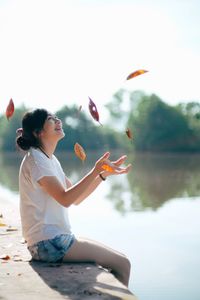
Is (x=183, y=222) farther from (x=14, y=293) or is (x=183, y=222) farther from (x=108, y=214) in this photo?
(x=14, y=293)

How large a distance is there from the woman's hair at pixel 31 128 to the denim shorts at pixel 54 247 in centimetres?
70

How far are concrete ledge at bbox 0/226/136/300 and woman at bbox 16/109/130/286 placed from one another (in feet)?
0.35

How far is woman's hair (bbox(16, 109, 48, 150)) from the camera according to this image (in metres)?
3.47

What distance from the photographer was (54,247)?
3473 mm

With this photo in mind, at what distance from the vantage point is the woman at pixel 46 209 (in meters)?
3.40

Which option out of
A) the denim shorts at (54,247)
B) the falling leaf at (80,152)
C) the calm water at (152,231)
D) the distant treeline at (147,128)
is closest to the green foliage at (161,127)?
the distant treeline at (147,128)

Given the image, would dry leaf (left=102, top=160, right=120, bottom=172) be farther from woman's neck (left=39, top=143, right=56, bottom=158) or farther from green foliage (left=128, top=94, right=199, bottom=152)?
green foliage (left=128, top=94, right=199, bottom=152)

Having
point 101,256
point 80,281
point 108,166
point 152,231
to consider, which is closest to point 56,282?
point 80,281

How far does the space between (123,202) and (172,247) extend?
437 centimetres

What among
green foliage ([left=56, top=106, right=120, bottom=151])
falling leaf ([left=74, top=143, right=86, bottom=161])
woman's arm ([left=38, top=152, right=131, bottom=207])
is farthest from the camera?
green foliage ([left=56, top=106, right=120, bottom=151])

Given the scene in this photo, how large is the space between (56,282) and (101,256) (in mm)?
417

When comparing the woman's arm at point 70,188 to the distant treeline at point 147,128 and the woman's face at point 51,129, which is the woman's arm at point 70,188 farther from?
the distant treeline at point 147,128

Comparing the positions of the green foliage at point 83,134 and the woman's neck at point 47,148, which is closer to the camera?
the woman's neck at point 47,148

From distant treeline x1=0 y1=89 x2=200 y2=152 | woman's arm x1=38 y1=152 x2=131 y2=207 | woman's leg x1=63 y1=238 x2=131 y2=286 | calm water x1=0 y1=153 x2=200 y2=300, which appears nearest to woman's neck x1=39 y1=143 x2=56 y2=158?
woman's arm x1=38 y1=152 x2=131 y2=207
